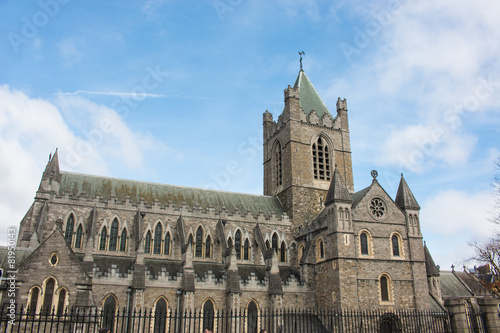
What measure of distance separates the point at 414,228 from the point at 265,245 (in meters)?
11.6

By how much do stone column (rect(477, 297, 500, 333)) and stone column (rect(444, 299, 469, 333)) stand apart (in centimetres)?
134

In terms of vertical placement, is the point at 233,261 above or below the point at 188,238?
below

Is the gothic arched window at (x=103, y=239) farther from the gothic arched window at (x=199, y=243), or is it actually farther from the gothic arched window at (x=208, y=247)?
the gothic arched window at (x=208, y=247)

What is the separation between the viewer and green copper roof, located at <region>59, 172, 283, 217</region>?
33.0m

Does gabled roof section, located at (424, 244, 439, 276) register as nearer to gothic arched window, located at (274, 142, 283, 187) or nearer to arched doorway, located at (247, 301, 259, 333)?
gothic arched window, located at (274, 142, 283, 187)

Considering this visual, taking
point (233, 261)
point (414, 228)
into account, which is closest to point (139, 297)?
point (233, 261)

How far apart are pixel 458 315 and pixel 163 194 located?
2399 centimetres

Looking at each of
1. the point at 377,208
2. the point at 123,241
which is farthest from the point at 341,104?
the point at 123,241

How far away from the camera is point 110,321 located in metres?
25.4

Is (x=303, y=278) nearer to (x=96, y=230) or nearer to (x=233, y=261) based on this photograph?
(x=233, y=261)

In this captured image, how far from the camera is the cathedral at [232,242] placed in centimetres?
2783

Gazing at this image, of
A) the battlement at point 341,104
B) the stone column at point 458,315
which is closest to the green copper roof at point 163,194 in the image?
the battlement at point 341,104

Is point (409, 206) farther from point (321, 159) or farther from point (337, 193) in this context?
point (321, 159)

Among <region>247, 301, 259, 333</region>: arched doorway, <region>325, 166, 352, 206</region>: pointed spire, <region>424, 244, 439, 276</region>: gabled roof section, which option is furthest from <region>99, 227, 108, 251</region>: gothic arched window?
<region>424, 244, 439, 276</region>: gabled roof section
